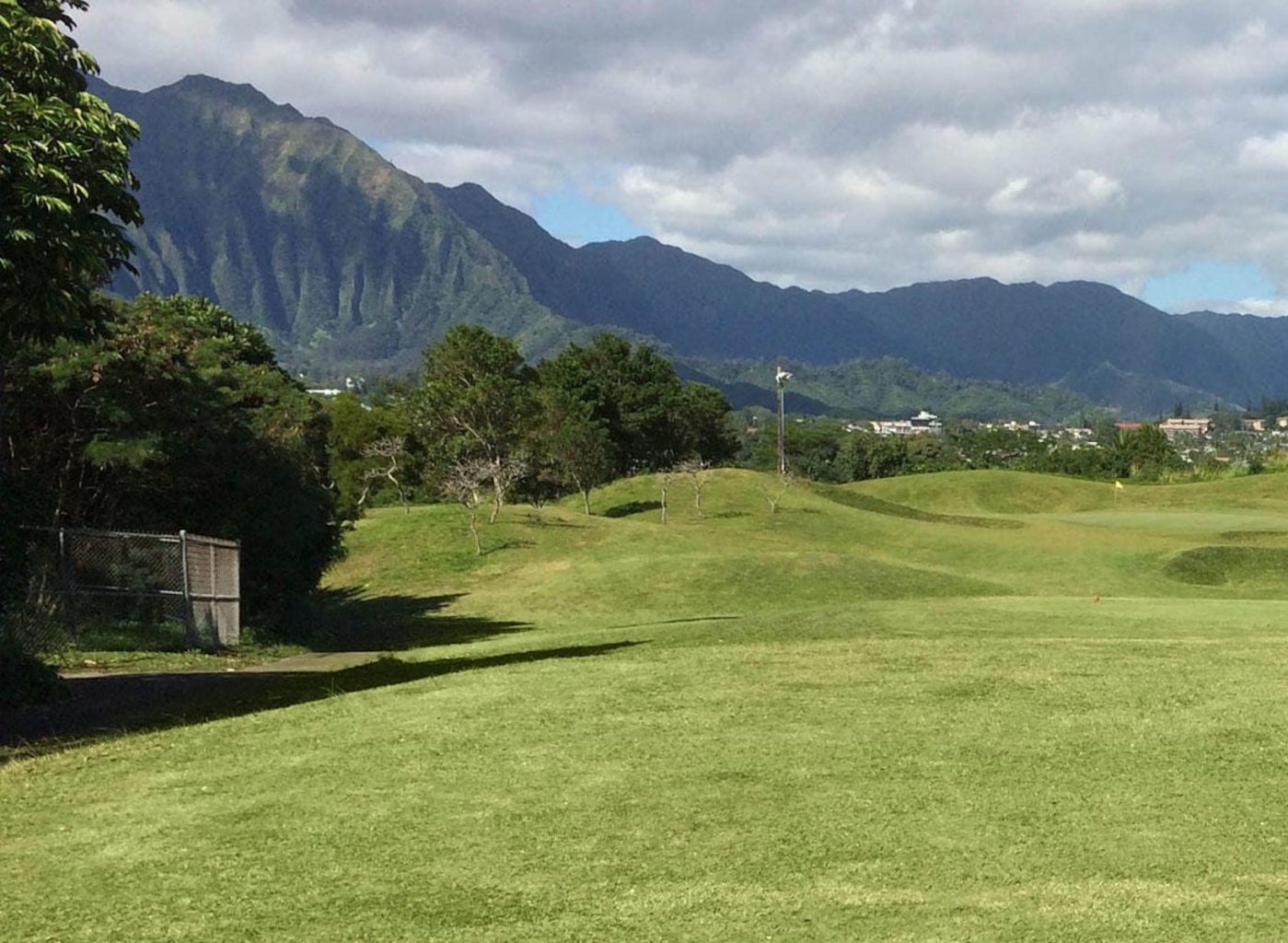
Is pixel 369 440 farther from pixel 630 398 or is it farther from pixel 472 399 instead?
pixel 630 398

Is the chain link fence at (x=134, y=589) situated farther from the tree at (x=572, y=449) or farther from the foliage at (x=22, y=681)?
the tree at (x=572, y=449)

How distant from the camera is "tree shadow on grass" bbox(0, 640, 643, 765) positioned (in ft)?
40.4

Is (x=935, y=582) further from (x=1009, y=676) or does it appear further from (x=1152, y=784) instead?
(x=1152, y=784)

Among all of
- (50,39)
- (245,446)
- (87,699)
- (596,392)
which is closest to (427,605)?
(245,446)

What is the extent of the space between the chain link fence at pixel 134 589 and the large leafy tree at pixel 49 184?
6.60 m

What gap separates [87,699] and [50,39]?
27.1ft

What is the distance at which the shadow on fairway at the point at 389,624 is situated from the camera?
26688 mm

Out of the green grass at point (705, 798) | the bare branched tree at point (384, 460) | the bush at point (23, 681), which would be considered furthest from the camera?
the bare branched tree at point (384, 460)

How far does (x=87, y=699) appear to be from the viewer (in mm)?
14625

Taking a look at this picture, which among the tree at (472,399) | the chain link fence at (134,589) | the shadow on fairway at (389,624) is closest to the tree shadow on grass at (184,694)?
the chain link fence at (134,589)

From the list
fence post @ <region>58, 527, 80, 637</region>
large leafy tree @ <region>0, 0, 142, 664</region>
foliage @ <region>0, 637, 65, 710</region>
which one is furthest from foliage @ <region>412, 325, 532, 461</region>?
large leafy tree @ <region>0, 0, 142, 664</region>

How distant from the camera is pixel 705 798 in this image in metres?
7.84

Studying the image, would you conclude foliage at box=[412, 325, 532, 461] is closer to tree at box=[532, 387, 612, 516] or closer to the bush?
tree at box=[532, 387, 612, 516]

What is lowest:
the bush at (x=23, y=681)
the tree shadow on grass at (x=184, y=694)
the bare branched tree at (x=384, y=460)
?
the tree shadow on grass at (x=184, y=694)
